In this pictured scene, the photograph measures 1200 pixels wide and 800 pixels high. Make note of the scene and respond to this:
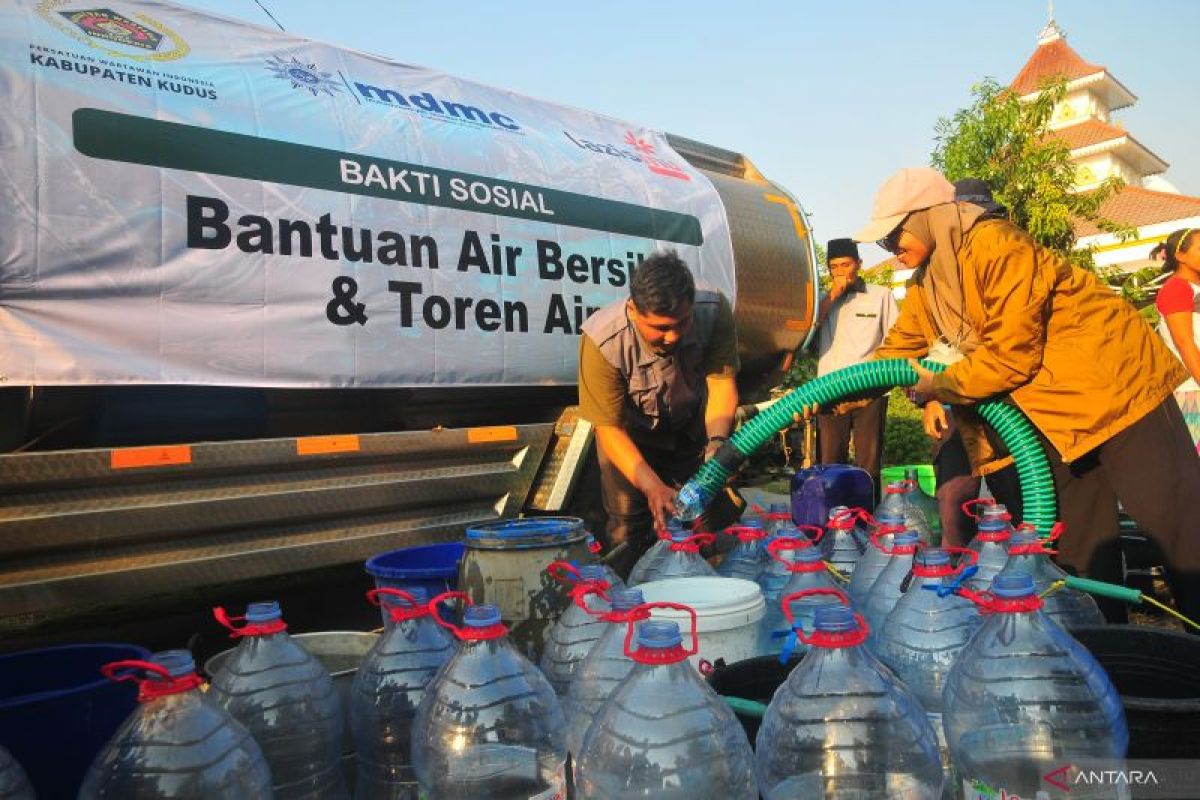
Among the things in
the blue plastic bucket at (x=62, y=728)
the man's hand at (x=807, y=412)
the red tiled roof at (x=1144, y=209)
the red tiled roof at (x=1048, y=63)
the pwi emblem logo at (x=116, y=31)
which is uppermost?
the red tiled roof at (x=1048, y=63)

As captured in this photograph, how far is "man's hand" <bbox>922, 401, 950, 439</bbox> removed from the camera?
3420mm

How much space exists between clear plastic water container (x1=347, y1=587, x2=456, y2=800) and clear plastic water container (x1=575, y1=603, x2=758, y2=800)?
1.72ft

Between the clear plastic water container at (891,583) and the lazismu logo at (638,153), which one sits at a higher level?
the lazismu logo at (638,153)

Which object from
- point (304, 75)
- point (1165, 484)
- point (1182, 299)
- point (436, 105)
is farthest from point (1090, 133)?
point (1165, 484)

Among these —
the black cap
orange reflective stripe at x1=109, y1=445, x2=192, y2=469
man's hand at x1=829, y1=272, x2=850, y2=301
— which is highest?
the black cap

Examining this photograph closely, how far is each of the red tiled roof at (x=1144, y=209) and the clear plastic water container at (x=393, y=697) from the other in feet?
89.2

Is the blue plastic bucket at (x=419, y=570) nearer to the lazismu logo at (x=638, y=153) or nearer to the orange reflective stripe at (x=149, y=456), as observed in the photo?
the orange reflective stripe at (x=149, y=456)

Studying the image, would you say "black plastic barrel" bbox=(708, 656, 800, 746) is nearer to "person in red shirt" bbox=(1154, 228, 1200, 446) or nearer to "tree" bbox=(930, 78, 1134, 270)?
"person in red shirt" bbox=(1154, 228, 1200, 446)

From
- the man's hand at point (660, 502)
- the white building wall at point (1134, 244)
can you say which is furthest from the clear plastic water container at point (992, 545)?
the white building wall at point (1134, 244)

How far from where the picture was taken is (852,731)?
4.30 ft

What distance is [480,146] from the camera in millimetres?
4727

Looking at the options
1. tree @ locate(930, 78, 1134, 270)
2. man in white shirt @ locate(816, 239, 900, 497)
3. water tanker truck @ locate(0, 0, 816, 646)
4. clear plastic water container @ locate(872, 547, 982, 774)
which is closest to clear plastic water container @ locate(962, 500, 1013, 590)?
clear plastic water container @ locate(872, 547, 982, 774)

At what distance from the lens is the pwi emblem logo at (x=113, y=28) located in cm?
355

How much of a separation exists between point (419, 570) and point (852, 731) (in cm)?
130
